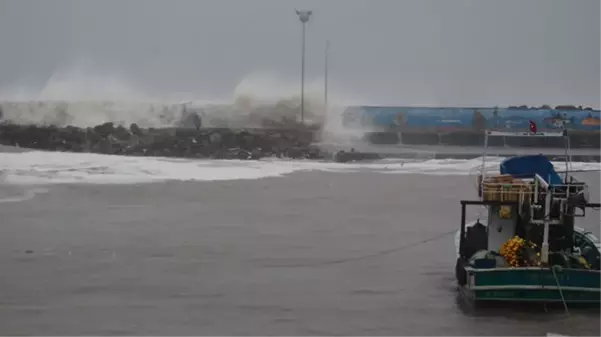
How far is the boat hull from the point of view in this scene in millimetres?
11719

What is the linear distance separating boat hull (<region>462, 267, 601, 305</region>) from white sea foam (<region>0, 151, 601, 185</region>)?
17.5 meters

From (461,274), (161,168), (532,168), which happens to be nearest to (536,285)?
(461,274)

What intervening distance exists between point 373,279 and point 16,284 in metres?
4.83

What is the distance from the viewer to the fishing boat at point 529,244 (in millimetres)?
11773

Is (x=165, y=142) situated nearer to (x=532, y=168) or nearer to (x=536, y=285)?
(x=532, y=168)

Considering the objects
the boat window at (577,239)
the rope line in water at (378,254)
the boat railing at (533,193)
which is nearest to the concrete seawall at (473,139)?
the rope line in water at (378,254)

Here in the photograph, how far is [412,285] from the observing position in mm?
13578

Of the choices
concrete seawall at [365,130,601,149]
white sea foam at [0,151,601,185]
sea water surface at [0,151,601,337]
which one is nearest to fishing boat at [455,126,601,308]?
sea water surface at [0,151,601,337]

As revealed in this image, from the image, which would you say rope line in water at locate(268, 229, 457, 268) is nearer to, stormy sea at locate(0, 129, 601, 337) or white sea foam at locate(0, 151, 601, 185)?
stormy sea at locate(0, 129, 601, 337)

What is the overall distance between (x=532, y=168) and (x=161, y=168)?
22431 mm

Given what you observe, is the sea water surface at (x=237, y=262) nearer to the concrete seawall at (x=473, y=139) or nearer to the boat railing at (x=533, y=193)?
the boat railing at (x=533, y=193)

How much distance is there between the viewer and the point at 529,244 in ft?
40.5

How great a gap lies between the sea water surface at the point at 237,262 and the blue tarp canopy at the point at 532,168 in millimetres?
1804

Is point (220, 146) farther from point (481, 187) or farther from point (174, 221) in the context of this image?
point (481, 187)
